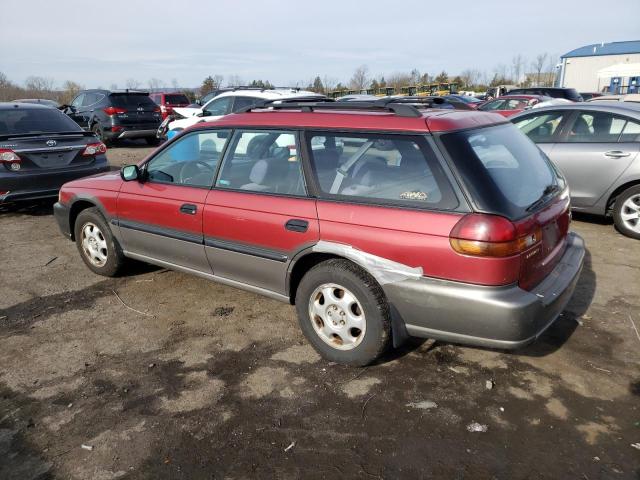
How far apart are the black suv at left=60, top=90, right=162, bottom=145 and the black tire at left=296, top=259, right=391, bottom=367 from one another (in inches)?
524

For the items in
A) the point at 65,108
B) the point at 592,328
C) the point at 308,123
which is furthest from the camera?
the point at 65,108

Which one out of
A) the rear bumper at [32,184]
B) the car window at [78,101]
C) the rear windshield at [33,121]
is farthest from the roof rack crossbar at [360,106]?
the car window at [78,101]

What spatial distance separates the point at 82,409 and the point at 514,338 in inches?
101

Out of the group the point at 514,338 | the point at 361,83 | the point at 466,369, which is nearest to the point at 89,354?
the point at 466,369

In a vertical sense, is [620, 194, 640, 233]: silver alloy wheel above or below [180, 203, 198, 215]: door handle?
below

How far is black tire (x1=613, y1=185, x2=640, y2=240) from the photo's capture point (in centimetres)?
604

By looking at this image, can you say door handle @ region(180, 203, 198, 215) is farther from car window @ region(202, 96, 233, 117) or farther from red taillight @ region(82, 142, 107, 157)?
car window @ region(202, 96, 233, 117)

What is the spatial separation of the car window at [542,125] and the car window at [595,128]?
0.80 feet

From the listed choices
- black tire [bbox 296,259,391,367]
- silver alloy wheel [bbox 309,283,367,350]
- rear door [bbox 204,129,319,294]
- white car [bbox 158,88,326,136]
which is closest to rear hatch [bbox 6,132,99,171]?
white car [bbox 158,88,326,136]

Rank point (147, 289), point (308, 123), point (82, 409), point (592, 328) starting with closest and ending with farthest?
point (82, 409) < point (308, 123) < point (592, 328) < point (147, 289)

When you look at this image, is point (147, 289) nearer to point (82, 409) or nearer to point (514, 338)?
point (82, 409)

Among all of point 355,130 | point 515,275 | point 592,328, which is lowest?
point 592,328

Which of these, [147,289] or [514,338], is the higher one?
[514,338]

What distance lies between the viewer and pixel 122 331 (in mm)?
4055
